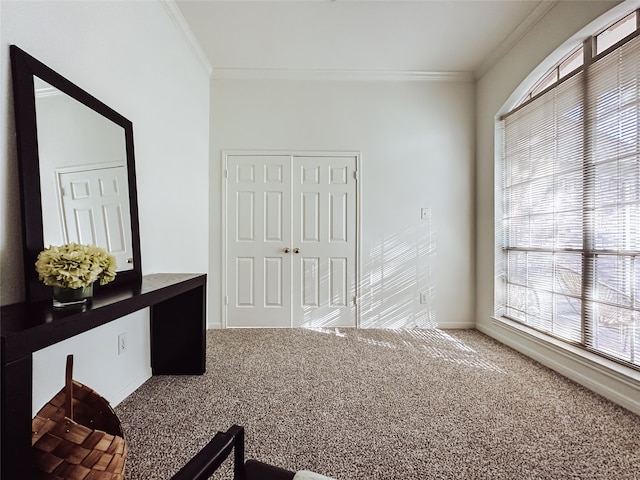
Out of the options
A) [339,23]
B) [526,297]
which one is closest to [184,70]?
[339,23]

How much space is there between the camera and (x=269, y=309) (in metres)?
3.65

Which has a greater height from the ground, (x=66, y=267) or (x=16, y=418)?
(x=66, y=267)

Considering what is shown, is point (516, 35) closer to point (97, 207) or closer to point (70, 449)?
point (97, 207)

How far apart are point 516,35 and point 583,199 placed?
1666 mm

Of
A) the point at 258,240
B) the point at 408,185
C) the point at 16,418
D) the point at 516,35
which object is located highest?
the point at 516,35

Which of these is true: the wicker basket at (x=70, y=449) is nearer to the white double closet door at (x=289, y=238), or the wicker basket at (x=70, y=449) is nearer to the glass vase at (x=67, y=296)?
the glass vase at (x=67, y=296)

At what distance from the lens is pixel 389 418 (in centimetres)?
178

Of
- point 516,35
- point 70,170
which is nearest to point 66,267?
point 70,170

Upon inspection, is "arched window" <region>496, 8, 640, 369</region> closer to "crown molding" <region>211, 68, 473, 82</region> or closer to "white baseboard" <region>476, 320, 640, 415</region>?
"white baseboard" <region>476, 320, 640, 415</region>

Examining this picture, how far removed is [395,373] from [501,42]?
3.23 meters

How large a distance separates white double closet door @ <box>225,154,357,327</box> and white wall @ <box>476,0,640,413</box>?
4.66ft

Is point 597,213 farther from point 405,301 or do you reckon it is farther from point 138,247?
point 138,247

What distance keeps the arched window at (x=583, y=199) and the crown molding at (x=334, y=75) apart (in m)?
0.91

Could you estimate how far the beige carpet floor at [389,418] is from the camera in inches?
55.6
